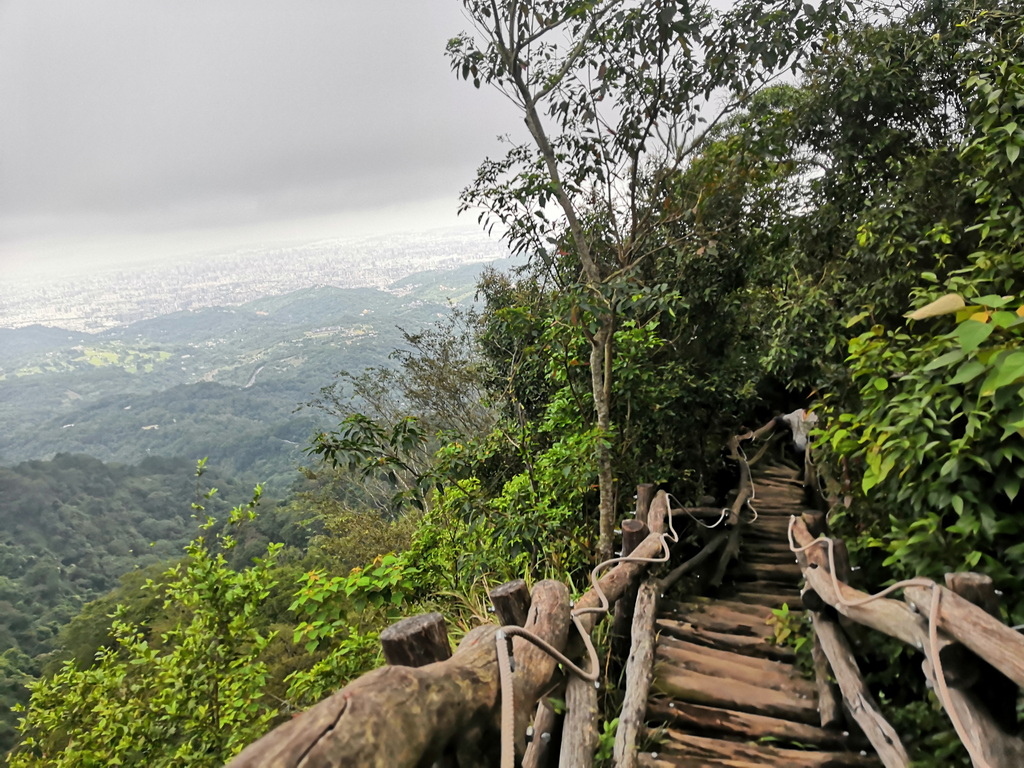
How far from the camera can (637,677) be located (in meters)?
2.82

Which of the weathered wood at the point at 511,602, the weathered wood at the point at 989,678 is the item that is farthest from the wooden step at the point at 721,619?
the weathered wood at the point at 511,602

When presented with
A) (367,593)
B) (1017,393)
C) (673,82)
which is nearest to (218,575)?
(367,593)

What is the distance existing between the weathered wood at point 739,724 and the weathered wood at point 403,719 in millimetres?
1703

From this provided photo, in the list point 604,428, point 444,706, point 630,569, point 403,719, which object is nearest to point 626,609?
point 630,569

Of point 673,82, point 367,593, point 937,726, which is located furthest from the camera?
point 673,82

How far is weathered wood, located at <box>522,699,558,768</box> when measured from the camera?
6.72 feet

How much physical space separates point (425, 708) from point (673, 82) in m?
4.34

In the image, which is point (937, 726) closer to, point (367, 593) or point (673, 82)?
point (367, 593)

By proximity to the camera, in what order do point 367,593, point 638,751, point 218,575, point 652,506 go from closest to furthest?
point 638,751
point 367,593
point 218,575
point 652,506

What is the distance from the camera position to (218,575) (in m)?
3.78

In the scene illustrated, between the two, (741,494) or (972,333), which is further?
(741,494)

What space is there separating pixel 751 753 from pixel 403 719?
2.21 metres

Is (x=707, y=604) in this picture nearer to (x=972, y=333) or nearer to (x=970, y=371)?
(x=970, y=371)

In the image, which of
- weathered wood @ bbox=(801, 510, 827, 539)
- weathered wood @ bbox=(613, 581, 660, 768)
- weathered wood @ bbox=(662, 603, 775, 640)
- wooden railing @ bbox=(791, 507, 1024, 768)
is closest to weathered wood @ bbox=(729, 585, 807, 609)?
weathered wood @ bbox=(662, 603, 775, 640)
